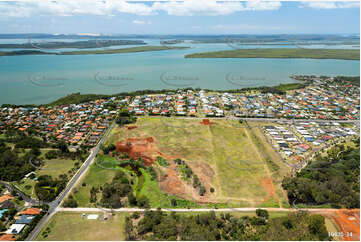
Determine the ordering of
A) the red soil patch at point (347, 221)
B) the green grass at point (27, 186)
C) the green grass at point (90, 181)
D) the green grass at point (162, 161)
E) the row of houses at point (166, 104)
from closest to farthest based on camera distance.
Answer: the red soil patch at point (347, 221), the green grass at point (90, 181), the green grass at point (27, 186), the green grass at point (162, 161), the row of houses at point (166, 104)

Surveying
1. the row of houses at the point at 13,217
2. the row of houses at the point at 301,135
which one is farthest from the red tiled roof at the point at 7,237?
the row of houses at the point at 301,135

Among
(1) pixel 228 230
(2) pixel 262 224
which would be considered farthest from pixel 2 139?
(2) pixel 262 224

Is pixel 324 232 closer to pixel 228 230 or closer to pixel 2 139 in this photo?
pixel 228 230

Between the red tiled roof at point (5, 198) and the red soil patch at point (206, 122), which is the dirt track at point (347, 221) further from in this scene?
the red tiled roof at point (5, 198)

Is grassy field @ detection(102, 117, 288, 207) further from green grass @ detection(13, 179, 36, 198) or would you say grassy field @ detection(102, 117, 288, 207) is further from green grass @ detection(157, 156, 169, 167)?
green grass @ detection(13, 179, 36, 198)

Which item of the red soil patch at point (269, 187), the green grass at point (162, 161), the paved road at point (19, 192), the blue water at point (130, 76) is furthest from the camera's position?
the blue water at point (130, 76)

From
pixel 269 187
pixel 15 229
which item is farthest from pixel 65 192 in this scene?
pixel 269 187
